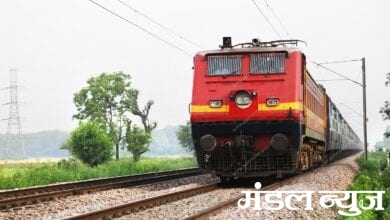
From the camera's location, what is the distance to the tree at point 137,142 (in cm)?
5200

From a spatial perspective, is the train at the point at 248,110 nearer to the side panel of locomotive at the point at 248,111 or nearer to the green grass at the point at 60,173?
the side panel of locomotive at the point at 248,111

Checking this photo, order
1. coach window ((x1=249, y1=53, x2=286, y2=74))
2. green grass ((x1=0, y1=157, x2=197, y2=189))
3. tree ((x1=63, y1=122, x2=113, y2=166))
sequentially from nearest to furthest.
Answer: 1. coach window ((x1=249, y1=53, x2=286, y2=74))
2. green grass ((x1=0, y1=157, x2=197, y2=189))
3. tree ((x1=63, y1=122, x2=113, y2=166))

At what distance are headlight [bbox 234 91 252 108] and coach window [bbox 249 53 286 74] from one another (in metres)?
0.76

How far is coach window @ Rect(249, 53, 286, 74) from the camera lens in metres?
15.8

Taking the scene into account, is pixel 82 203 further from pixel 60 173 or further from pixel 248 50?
pixel 60 173

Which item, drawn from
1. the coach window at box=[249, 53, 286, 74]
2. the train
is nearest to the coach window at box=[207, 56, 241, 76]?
the train

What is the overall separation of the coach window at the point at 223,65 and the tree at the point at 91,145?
59.8 feet

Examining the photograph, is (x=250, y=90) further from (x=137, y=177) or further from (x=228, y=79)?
(x=137, y=177)

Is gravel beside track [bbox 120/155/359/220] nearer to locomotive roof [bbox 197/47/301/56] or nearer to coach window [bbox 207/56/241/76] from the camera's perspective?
coach window [bbox 207/56/241/76]

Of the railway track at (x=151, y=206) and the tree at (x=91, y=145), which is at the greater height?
the tree at (x=91, y=145)

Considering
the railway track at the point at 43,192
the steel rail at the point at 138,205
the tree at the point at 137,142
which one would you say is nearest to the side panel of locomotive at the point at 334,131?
the railway track at the point at 43,192

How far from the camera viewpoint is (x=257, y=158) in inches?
623

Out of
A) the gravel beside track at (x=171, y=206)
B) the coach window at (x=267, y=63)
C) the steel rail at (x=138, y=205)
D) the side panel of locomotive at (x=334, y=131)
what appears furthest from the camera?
the side panel of locomotive at (x=334, y=131)

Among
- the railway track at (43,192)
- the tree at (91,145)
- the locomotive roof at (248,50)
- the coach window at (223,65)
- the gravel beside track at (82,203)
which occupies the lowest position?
the gravel beside track at (82,203)
